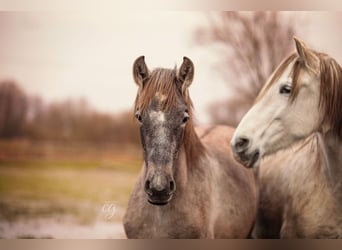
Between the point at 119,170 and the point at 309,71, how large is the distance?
35.9 inches

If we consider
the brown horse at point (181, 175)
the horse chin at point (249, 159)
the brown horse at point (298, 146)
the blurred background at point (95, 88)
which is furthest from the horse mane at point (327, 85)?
the brown horse at point (181, 175)

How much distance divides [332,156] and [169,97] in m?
0.72

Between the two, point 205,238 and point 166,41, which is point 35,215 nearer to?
point 205,238

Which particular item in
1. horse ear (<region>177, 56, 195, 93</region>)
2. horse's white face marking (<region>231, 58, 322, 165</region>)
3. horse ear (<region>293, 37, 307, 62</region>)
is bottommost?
horse's white face marking (<region>231, 58, 322, 165</region>)

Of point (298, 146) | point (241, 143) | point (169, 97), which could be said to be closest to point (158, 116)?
point (169, 97)

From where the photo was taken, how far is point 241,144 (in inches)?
75.7

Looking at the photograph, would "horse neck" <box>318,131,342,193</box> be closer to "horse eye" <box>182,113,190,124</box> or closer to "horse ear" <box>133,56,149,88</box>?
"horse eye" <box>182,113,190,124</box>

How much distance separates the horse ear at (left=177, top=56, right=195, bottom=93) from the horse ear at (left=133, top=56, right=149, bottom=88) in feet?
0.48

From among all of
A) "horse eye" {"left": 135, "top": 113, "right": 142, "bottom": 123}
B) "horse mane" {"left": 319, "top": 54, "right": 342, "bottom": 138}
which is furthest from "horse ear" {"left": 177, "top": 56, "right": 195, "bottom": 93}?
"horse mane" {"left": 319, "top": 54, "right": 342, "bottom": 138}

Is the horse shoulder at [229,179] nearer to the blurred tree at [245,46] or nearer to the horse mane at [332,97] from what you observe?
the blurred tree at [245,46]

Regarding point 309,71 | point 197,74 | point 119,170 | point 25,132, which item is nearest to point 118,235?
point 119,170

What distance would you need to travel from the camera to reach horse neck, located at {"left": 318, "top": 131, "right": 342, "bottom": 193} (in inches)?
75.4

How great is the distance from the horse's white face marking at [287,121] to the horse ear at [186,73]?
0.32 meters

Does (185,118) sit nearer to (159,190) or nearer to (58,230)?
(159,190)
